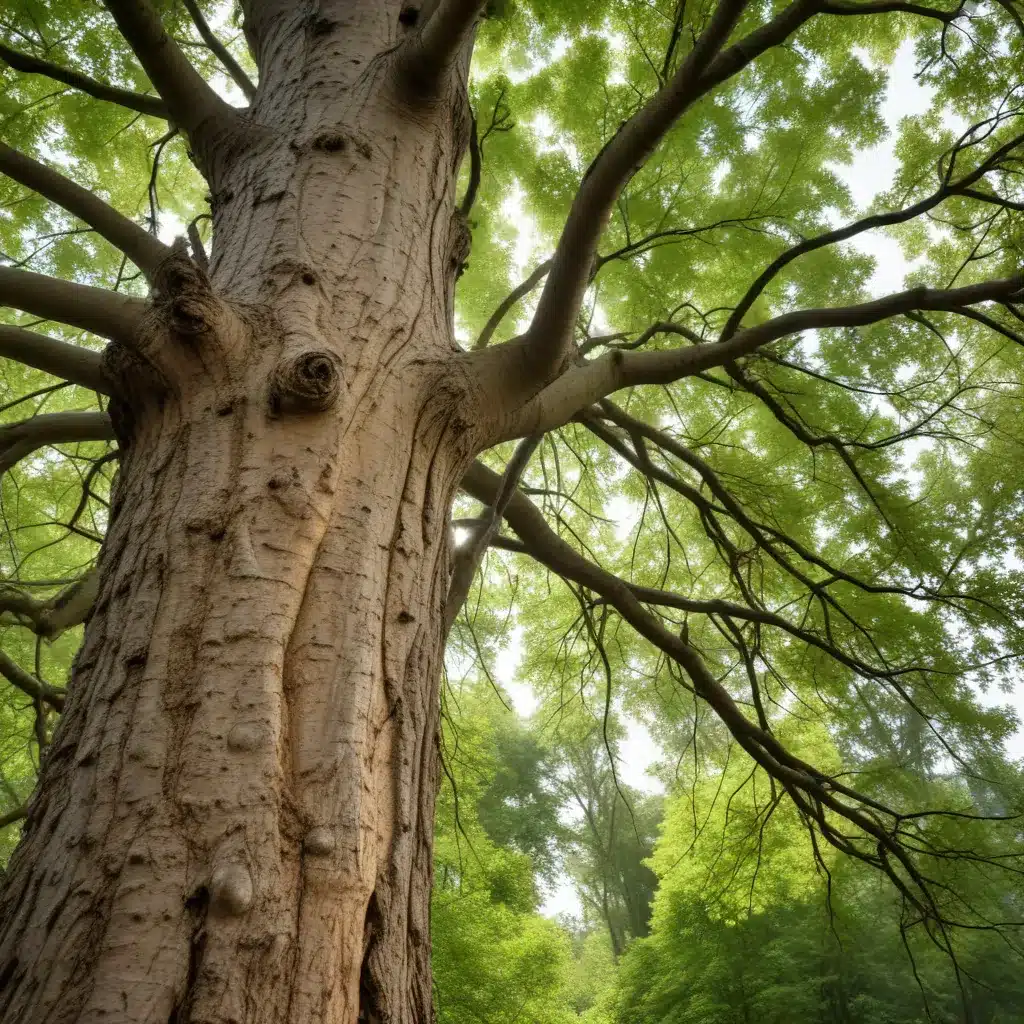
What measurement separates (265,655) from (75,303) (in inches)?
29.5

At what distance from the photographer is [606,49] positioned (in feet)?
13.1

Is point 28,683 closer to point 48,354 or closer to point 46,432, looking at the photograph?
point 46,432

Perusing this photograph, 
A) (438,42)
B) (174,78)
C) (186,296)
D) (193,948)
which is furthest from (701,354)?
(193,948)

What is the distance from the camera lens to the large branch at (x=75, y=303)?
109 centimetres

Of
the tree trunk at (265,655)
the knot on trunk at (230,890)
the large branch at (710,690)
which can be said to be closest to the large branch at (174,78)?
the tree trunk at (265,655)

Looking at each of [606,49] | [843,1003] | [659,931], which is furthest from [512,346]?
[843,1003]

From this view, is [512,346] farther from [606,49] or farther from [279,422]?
[606,49]

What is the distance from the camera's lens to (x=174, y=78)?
1694 millimetres

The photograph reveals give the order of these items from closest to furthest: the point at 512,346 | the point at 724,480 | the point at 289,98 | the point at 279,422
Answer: the point at 279,422
the point at 512,346
the point at 289,98
the point at 724,480

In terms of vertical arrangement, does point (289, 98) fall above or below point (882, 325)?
below

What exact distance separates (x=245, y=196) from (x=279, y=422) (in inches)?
28.4

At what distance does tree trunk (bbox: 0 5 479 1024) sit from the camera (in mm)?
693

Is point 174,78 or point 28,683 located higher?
point 174,78

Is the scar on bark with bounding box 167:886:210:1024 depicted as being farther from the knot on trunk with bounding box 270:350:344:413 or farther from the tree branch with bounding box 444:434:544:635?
the tree branch with bounding box 444:434:544:635
